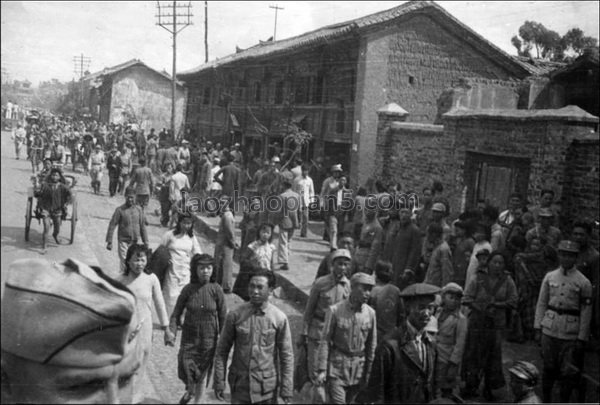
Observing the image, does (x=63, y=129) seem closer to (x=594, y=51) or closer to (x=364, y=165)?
(x=364, y=165)

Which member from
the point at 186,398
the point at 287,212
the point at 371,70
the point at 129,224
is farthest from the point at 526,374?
the point at 371,70

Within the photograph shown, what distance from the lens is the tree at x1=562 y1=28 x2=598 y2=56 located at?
20.3 metres

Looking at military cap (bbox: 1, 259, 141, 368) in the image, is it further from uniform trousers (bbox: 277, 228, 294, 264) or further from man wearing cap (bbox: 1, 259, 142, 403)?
uniform trousers (bbox: 277, 228, 294, 264)

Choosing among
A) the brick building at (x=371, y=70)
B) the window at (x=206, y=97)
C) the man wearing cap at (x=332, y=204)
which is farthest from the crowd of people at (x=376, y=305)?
the window at (x=206, y=97)

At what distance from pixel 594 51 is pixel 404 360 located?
12.9 m

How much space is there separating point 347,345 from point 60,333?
2772 mm

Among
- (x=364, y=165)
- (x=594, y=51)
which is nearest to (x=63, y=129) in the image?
(x=364, y=165)

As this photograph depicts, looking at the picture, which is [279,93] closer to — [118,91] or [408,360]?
[118,91]

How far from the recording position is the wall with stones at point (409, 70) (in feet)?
56.5

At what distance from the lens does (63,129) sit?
600 cm

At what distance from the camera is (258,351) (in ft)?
14.6

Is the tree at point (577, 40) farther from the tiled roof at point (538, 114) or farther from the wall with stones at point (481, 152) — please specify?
the tiled roof at point (538, 114)

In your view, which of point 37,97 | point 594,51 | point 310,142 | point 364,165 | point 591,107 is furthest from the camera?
point 310,142

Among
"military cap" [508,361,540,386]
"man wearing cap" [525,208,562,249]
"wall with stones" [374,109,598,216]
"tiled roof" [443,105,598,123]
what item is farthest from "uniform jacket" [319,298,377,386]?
"tiled roof" [443,105,598,123]
